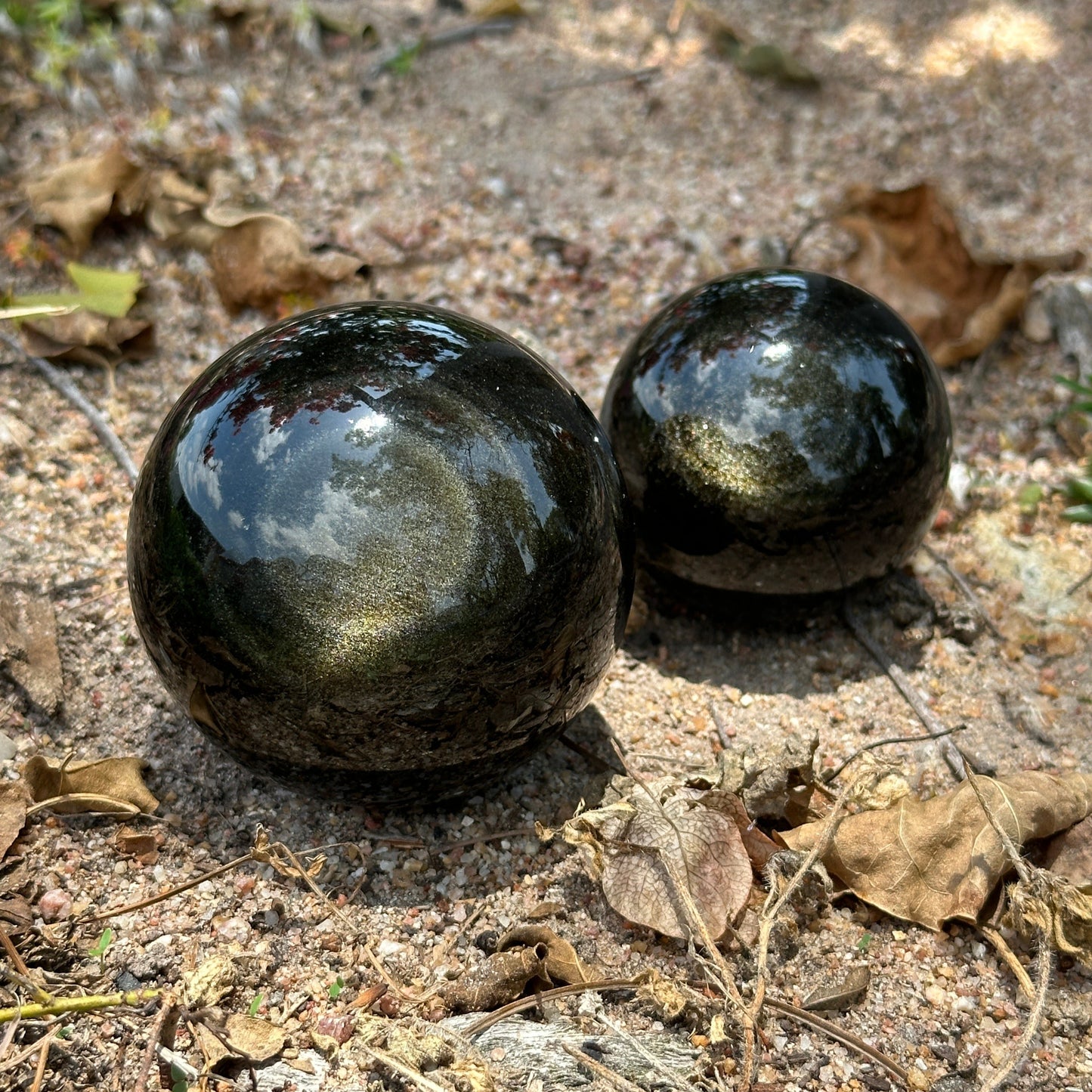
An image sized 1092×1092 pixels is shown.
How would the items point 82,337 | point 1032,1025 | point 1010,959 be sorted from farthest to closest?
point 82,337 < point 1010,959 < point 1032,1025

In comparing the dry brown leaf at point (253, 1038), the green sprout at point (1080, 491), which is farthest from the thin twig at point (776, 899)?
the green sprout at point (1080, 491)

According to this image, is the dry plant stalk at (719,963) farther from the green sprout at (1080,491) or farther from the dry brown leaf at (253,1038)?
the green sprout at (1080,491)

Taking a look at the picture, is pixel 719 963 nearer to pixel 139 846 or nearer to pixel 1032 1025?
pixel 1032 1025

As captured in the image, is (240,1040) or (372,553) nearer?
(372,553)

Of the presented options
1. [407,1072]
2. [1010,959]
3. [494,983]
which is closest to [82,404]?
[494,983]

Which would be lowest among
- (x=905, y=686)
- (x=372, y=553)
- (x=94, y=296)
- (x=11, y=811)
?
(x=905, y=686)

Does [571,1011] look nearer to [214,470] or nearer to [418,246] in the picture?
[214,470]
